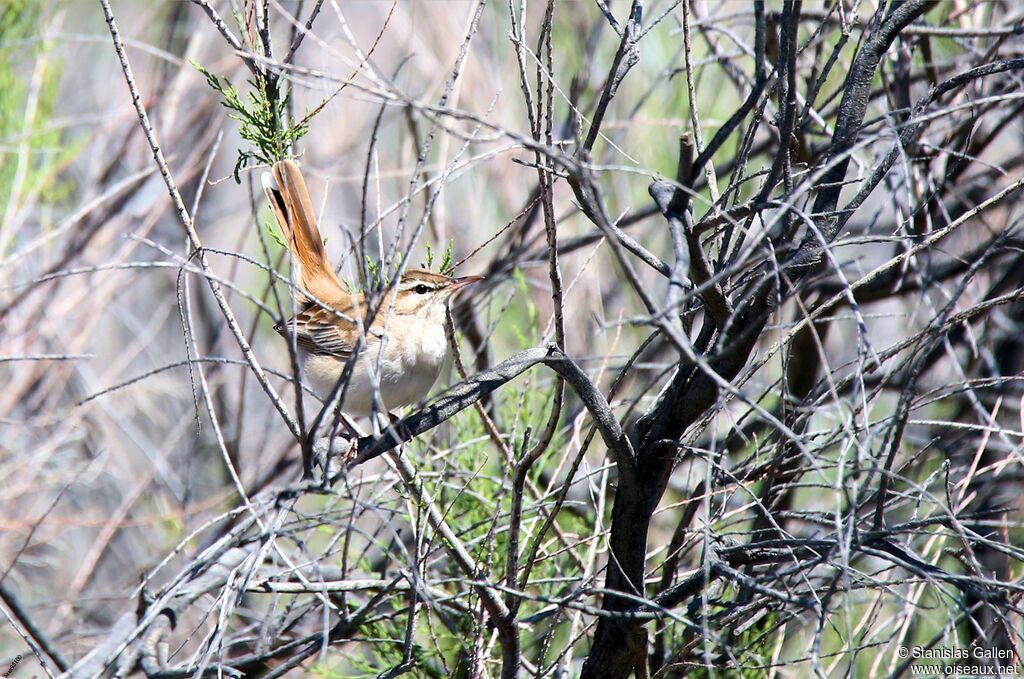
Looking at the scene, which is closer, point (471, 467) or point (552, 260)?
point (552, 260)

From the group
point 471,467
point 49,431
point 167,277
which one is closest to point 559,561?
point 471,467

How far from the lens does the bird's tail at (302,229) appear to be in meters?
3.22

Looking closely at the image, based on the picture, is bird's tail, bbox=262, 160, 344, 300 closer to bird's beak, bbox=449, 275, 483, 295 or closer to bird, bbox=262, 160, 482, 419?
bird, bbox=262, 160, 482, 419

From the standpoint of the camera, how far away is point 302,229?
3.36 m

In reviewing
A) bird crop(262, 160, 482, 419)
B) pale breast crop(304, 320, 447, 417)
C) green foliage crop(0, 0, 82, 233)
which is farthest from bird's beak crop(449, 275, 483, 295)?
green foliage crop(0, 0, 82, 233)

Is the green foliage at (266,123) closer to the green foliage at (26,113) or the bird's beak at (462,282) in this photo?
the bird's beak at (462,282)

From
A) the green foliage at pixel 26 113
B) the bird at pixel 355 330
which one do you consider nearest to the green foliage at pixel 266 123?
the bird at pixel 355 330

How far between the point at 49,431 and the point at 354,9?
15.1ft

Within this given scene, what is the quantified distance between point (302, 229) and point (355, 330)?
584 millimetres

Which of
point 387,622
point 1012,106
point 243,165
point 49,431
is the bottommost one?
point 387,622

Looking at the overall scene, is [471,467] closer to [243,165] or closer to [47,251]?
[243,165]

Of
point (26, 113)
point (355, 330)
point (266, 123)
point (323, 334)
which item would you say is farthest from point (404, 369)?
point (26, 113)

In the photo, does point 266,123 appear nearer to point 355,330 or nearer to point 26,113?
point 355,330

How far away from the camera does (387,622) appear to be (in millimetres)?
2885
